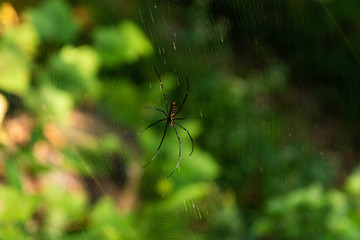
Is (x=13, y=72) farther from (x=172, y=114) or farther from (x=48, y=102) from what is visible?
(x=172, y=114)

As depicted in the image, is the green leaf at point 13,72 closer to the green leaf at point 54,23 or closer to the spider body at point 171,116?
the green leaf at point 54,23

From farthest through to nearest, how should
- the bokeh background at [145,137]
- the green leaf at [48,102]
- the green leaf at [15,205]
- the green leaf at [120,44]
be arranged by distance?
1. the green leaf at [120,44]
2. the green leaf at [48,102]
3. the bokeh background at [145,137]
4. the green leaf at [15,205]

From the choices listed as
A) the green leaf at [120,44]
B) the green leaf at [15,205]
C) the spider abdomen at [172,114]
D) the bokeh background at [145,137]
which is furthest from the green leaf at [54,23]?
the green leaf at [15,205]

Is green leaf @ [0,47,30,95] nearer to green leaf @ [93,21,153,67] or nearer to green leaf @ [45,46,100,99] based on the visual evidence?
green leaf @ [45,46,100,99]

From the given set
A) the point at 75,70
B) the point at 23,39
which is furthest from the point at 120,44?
the point at 23,39

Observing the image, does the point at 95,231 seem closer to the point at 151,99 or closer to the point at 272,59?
the point at 151,99

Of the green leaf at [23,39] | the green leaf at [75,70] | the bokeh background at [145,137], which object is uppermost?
the green leaf at [23,39]

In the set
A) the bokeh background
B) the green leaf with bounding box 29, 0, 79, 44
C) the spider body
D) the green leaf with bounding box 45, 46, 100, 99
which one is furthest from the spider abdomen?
the green leaf with bounding box 29, 0, 79, 44

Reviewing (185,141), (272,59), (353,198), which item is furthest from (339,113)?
(185,141)
